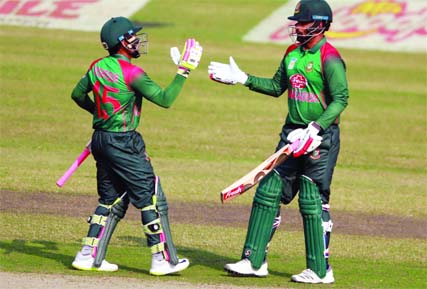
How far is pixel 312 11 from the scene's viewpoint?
30.9 feet

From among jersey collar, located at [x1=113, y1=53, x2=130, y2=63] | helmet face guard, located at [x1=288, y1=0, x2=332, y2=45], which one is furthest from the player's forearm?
jersey collar, located at [x1=113, y1=53, x2=130, y2=63]

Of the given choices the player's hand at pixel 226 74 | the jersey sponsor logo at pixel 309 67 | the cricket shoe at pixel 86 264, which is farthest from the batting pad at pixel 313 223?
the cricket shoe at pixel 86 264

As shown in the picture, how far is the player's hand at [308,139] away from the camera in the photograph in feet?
29.6

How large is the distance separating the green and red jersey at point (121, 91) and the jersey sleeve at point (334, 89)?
122 centimetres

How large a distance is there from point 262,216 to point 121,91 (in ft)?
5.44

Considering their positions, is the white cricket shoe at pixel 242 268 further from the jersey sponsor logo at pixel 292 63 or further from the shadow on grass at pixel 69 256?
the jersey sponsor logo at pixel 292 63

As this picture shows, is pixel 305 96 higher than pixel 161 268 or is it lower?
higher

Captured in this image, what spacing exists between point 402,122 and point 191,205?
900cm

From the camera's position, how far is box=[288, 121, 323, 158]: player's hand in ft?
29.6

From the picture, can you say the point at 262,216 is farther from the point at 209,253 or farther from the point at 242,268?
the point at 209,253

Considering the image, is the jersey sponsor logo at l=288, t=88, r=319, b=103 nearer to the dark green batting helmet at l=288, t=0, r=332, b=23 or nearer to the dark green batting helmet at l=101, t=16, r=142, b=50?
the dark green batting helmet at l=288, t=0, r=332, b=23

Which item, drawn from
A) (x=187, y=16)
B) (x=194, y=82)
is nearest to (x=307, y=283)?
(x=194, y=82)

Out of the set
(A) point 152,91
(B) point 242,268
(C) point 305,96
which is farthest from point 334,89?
(B) point 242,268

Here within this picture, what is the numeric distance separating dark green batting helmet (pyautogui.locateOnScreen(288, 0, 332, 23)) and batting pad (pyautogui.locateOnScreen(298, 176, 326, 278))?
1384mm
